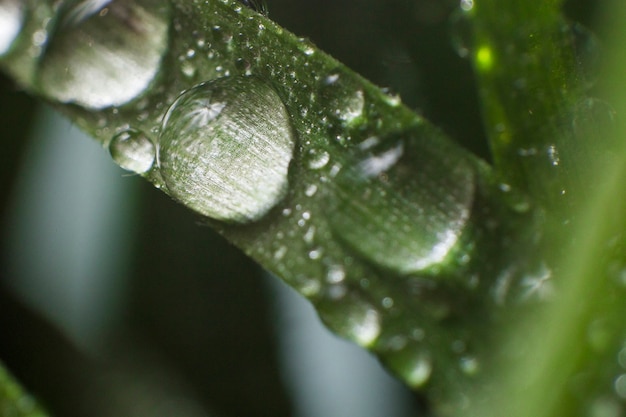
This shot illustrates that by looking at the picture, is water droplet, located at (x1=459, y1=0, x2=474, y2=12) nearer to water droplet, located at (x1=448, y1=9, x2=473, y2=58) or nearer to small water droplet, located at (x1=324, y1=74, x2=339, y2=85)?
water droplet, located at (x1=448, y1=9, x2=473, y2=58)

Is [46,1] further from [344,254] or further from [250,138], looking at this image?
[344,254]

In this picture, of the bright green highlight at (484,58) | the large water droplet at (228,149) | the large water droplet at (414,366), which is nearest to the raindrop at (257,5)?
the large water droplet at (228,149)

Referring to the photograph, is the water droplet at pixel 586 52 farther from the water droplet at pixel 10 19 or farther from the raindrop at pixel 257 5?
the water droplet at pixel 10 19

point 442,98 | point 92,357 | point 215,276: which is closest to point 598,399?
point 442,98

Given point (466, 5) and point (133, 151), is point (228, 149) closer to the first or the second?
point (133, 151)

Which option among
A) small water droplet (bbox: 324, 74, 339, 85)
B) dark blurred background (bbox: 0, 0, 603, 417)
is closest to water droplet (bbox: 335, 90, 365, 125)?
small water droplet (bbox: 324, 74, 339, 85)

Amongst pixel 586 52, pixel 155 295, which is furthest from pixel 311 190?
pixel 155 295

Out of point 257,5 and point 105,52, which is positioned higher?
point 257,5
